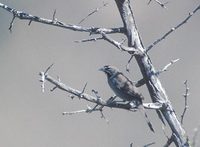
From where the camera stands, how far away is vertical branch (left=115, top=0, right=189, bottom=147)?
5.38 metres

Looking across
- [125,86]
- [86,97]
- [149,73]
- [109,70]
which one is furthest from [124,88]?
[86,97]

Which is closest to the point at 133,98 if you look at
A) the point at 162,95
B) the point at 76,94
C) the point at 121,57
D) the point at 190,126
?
the point at 162,95

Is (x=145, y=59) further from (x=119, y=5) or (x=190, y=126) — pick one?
(x=190, y=126)

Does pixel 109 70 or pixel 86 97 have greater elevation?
pixel 109 70

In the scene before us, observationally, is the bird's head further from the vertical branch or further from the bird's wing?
the vertical branch

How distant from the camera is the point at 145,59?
538cm

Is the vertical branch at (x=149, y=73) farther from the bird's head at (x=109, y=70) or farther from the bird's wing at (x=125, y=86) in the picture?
the bird's head at (x=109, y=70)

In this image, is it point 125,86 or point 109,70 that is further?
point 109,70

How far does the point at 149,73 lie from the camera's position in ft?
17.8

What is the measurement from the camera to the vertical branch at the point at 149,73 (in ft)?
17.6

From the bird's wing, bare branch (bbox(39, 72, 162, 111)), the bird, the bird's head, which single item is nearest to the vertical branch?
bare branch (bbox(39, 72, 162, 111))

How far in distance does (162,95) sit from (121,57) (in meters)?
17.6

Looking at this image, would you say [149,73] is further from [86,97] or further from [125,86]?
[125,86]

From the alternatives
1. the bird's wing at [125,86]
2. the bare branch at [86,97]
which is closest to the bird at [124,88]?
the bird's wing at [125,86]
